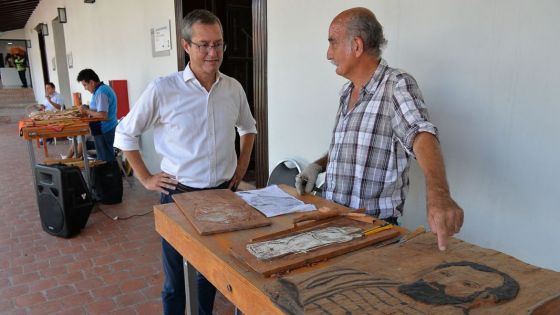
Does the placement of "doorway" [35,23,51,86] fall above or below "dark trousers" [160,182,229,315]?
above

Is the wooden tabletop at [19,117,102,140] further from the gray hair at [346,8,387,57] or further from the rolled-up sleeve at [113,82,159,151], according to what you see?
the gray hair at [346,8,387,57]

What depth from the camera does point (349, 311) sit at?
0.68 meters

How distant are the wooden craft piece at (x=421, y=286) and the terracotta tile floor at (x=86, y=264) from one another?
5.98ft

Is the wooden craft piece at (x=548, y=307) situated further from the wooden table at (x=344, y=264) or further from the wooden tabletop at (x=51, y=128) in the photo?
the wooden tabletop at (x=51, y=128)

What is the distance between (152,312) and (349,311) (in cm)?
207

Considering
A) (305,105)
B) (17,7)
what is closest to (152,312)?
(305,105)

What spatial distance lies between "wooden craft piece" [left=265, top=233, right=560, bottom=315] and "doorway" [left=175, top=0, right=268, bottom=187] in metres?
2.41

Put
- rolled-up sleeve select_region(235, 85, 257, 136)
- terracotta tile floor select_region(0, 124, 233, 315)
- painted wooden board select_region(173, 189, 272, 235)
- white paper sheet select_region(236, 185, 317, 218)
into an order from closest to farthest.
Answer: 1. painted wooden board select_region(173, 189, 272, 235)
2. white paper sheet select_region(236, 185, 317, 218)
3. rolled-up sleeve select_region(235, 85, 257, 136)
4. terracotta tile floor select_region(0, 124, 233, 315)

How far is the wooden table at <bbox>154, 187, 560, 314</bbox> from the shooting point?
0.75m

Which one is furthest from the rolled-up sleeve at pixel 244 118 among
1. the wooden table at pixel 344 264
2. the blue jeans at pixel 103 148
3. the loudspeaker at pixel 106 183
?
the blue jeans at pixel 103 148

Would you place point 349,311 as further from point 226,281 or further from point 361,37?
point 361,37

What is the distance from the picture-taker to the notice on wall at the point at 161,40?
4.34 m

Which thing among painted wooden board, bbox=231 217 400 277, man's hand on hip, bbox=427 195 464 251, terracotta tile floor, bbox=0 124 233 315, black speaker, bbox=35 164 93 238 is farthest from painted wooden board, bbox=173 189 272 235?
black speaker, bbox=35 164 93 238

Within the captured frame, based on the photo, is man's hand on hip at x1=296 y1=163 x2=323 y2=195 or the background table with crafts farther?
the background table with crafts
